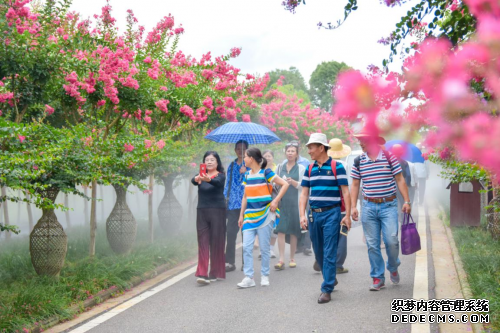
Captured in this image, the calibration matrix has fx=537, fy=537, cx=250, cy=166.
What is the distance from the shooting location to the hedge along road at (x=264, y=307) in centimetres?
529

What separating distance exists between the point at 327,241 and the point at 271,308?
100 cm

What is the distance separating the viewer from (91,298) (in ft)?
21.3

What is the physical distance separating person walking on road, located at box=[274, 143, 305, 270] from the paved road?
740mm

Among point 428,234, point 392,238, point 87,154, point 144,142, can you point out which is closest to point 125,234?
point 144,142

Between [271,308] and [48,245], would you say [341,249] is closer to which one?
[271,308]

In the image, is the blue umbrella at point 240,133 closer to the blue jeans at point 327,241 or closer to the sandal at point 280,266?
the sandal at point 280,266

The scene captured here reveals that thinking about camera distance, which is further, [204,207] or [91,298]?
[204,207]

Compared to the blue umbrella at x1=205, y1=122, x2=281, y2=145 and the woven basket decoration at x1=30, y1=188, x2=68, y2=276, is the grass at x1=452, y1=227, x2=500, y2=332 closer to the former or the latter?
the blue umbrella at x1=205, y1=122, x2=281, y2=145

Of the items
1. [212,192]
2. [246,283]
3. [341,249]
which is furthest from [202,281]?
[341,249]

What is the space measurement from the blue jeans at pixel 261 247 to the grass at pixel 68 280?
168cm

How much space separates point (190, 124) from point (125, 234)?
2836 millimetres

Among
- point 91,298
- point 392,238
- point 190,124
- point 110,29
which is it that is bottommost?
point 91,298

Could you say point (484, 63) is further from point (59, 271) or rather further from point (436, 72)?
point (59, 271)

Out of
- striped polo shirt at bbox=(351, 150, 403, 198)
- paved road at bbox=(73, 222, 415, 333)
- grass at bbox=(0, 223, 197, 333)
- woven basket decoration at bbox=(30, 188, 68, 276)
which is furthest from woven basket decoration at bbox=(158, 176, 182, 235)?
striped polo shirt at bbox=(351, 150, 403, 198)
